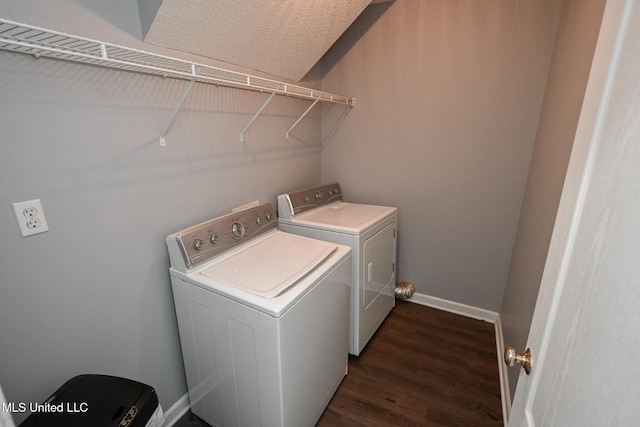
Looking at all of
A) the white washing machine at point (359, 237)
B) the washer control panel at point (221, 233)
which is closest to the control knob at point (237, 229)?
the washer control panel at point (221, 233)

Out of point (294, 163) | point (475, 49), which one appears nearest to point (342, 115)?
point (294, 163)

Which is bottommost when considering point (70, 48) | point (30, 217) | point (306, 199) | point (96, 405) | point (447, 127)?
point (96, 405)

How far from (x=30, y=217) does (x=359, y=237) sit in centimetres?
151

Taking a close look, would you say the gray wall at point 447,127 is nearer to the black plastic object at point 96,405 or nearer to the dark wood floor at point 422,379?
the dark wood floor at point 422,379

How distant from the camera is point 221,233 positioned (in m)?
1.55

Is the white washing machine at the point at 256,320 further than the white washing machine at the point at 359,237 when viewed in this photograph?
No

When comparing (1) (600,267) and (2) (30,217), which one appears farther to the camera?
(2) (30,217)

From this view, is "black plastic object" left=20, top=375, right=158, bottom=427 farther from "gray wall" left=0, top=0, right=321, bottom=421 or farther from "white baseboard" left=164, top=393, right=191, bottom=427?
"white baseboard" left=164, top=393, right=191, bottom=427

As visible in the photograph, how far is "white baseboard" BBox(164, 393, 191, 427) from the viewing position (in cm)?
161

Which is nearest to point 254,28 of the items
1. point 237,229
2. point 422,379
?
point 237,229

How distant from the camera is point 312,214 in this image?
224cm

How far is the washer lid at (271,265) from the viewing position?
1273 mm

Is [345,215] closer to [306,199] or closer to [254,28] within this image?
[306,199]

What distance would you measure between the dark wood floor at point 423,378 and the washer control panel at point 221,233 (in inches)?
44.0
